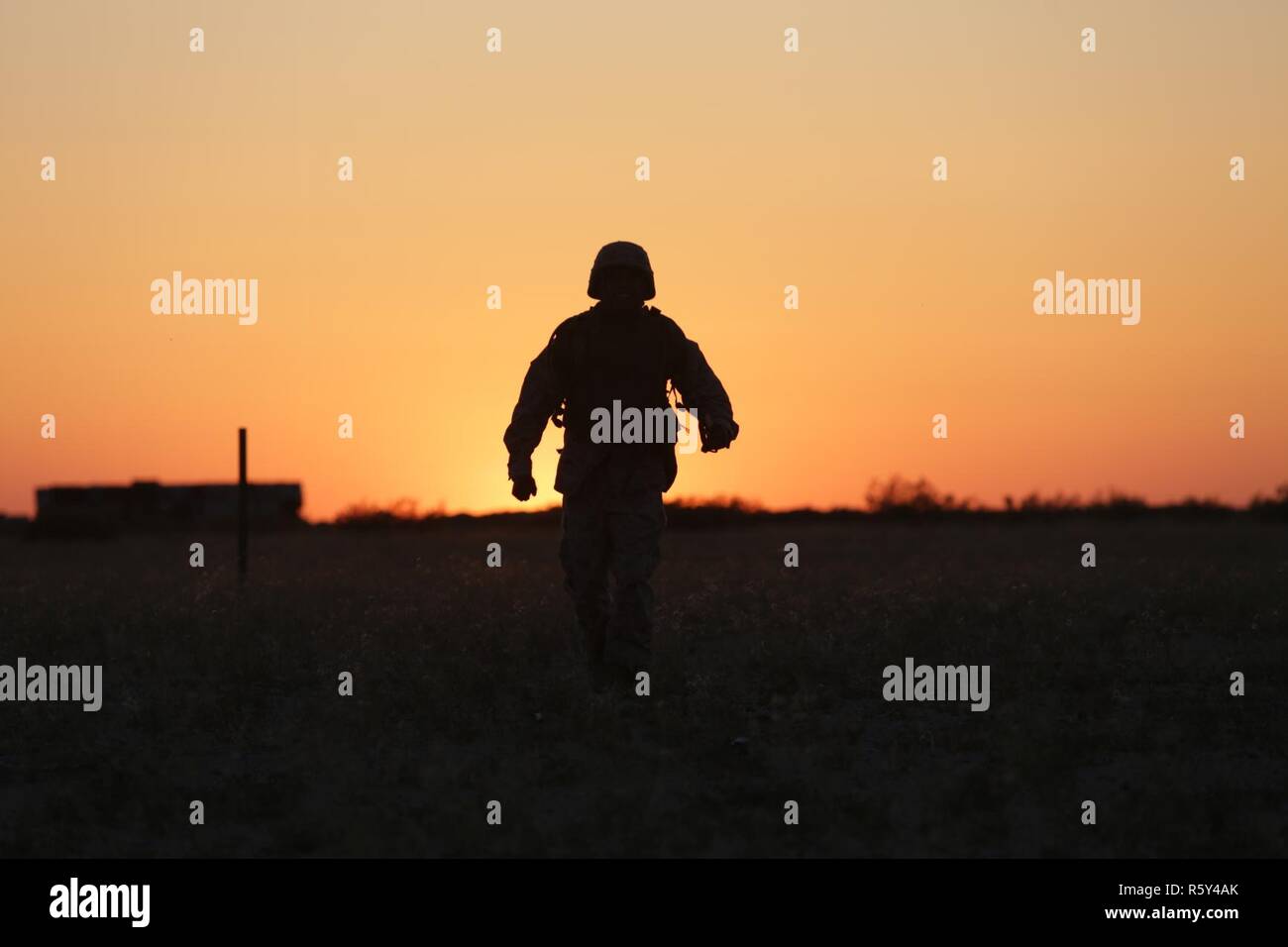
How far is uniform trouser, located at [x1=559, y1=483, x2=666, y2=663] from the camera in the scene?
34.8ft

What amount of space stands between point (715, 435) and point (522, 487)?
1.27m

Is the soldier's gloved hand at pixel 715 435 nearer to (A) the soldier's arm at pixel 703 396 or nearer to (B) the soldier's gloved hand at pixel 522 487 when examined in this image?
(A) the soldier's arm at pixel 703 396

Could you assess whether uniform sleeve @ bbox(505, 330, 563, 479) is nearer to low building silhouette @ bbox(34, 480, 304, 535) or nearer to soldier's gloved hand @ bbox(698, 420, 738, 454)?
soldier's gloved hand @ bbox(698, 420, 738, 454)

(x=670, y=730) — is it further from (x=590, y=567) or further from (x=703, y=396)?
(x=703, y=396)

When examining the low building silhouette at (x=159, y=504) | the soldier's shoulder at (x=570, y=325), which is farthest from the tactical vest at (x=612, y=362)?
the low building silhouette at (x=159, y=504)

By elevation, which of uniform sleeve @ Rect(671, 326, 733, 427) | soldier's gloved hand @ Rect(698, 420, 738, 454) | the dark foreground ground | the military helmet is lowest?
the dark foreground ground

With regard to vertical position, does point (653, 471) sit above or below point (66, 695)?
above

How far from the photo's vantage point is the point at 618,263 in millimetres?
10734

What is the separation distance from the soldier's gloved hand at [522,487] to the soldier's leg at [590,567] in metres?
0.25

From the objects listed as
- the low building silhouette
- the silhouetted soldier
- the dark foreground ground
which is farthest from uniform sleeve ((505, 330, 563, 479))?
the low building silhouette
